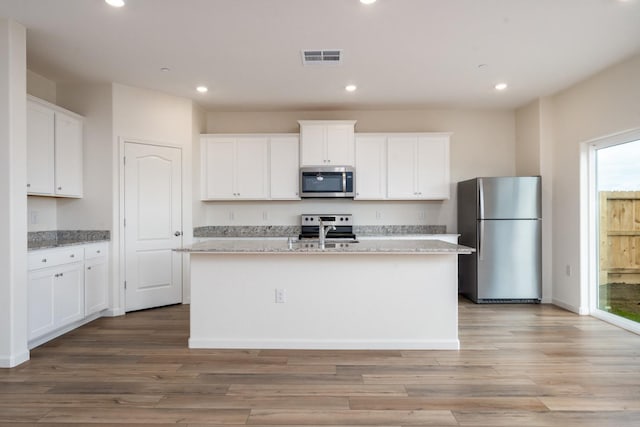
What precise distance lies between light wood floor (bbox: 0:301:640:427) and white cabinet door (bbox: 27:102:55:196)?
4.98ft

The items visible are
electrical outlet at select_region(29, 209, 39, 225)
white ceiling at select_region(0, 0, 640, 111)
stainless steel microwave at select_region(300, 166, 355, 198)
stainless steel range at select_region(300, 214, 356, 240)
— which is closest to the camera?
white ceiling at select_region(0, 0, 640, 111)

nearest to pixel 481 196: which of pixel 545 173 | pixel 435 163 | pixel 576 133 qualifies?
pixel 435 163

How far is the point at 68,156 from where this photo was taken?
4008 mm

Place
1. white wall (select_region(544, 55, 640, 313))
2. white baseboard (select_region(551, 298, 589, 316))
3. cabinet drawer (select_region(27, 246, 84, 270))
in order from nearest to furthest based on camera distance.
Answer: cabinet drawer (select_region(27, 246, 84, 270))
white wall (select_region(544, 55, 640, 313))
white baseboard (select_region(551, 298, 589, 316))

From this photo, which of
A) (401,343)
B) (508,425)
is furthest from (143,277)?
(508,425)

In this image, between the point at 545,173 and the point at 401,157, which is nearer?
the point at 545,173

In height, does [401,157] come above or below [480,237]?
above

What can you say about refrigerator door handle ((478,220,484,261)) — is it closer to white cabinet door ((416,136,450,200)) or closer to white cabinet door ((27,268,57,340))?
white cabinet door ((416,136,450,200))

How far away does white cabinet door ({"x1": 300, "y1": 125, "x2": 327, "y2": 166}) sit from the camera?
5.14m

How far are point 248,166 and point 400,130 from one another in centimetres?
227

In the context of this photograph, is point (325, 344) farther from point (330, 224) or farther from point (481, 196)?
point (481, 196)

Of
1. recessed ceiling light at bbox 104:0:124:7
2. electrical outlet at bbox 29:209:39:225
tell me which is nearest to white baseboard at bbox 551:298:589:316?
recessed ceiling light at bbox 104:0:124:7

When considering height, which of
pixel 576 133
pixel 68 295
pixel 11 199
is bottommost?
pixel 68 295

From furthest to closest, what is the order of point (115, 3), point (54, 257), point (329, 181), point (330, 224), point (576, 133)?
point (330, 224) < point (329, 181) < point (576, 133) < point (54, 257) < point (115, 3)
